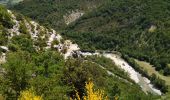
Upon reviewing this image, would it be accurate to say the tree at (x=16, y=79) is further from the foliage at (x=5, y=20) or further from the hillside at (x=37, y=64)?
the foliage at (x=5, y=20)

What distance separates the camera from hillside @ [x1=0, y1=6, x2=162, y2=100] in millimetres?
54062

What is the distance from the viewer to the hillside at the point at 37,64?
177 ft

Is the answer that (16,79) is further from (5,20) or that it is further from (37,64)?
(5,20)

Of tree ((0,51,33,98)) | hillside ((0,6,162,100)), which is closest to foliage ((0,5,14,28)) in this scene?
hillside ((0,6,162,100))

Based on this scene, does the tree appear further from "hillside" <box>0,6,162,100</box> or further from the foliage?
the foliage

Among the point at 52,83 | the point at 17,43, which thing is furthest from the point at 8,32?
the point at 52,83

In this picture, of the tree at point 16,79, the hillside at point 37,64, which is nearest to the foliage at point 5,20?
the hillside at point 37,64

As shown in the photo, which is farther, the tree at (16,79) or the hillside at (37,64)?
the hillside at (37,64)

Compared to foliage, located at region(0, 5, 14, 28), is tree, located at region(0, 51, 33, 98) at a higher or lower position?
higher

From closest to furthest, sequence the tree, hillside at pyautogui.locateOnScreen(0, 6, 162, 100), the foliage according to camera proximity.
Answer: the tree
hillside at pyautogui.locateOnScreen(0, 6, 162, 100)
the foliage

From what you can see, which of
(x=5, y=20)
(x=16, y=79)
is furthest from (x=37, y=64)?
(x=16, y=79)

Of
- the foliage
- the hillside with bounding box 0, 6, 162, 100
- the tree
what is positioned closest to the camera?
the tree

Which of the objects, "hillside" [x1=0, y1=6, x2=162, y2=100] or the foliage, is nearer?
"hillside" [x1=0, y1=6, x2=162, y2=100]

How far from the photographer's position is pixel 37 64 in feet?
236
